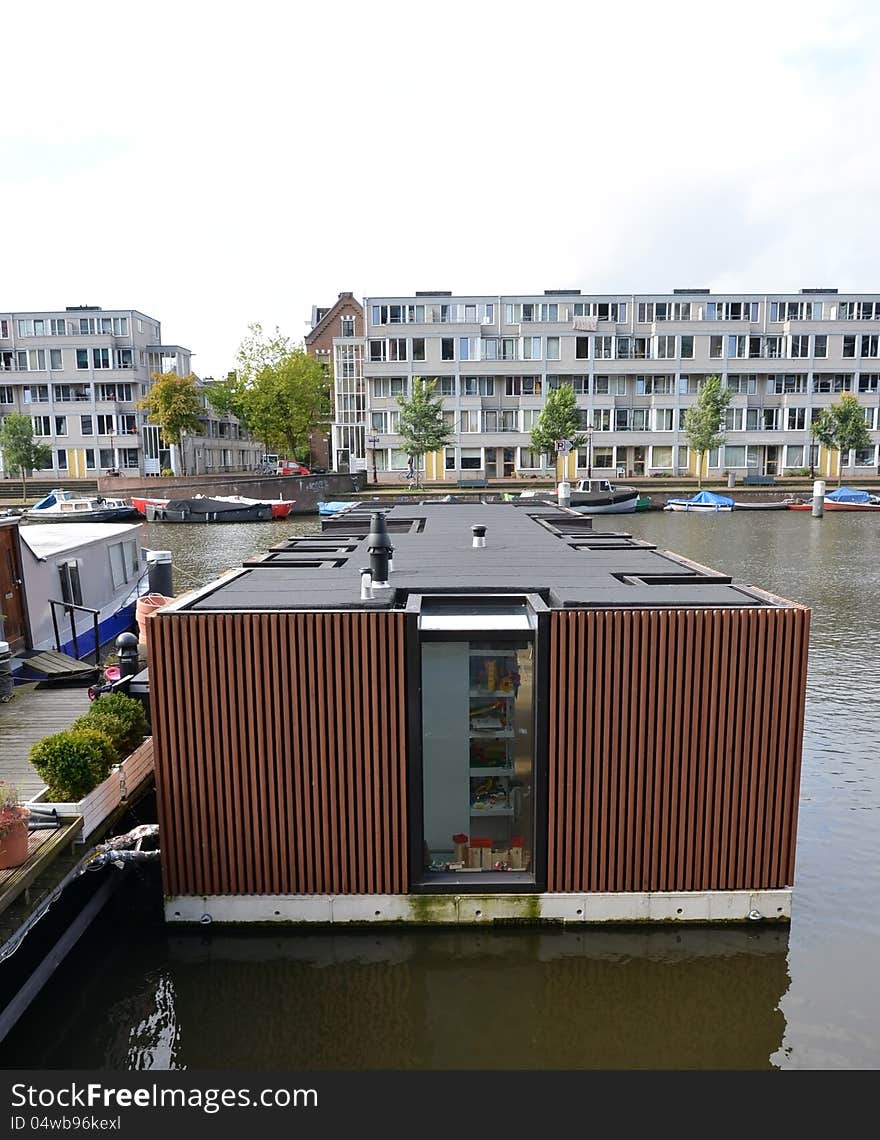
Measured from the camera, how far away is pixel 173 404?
76562mm

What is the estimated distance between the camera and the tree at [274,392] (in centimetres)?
8019

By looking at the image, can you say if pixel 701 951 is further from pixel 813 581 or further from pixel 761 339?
pixel 761 339

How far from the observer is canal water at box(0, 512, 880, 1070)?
30.9ft

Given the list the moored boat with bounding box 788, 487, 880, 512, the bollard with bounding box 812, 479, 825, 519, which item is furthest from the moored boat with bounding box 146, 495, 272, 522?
the moored boat with bounding box 788, 487, 880, 512

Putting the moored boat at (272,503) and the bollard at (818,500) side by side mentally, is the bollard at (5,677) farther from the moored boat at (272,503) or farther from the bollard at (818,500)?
the bollard at (818,500)

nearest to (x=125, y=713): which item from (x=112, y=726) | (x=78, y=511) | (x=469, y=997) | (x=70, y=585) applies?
(x=112, y=726)

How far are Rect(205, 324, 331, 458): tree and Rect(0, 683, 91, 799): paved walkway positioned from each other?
6623 centimetres

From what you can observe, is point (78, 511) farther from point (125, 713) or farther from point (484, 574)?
point (484, 574)

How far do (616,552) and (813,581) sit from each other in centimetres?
2387

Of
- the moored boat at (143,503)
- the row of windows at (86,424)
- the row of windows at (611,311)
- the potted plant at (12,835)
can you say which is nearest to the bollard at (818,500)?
the row of windows at (611,311)

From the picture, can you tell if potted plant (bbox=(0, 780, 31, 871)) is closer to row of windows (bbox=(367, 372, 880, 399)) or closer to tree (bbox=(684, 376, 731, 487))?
tree (bbox=(684, 376, 731, 487))

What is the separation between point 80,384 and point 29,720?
249 ft

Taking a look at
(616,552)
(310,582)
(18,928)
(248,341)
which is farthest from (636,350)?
(18,928)

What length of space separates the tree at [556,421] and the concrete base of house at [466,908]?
62.4m
